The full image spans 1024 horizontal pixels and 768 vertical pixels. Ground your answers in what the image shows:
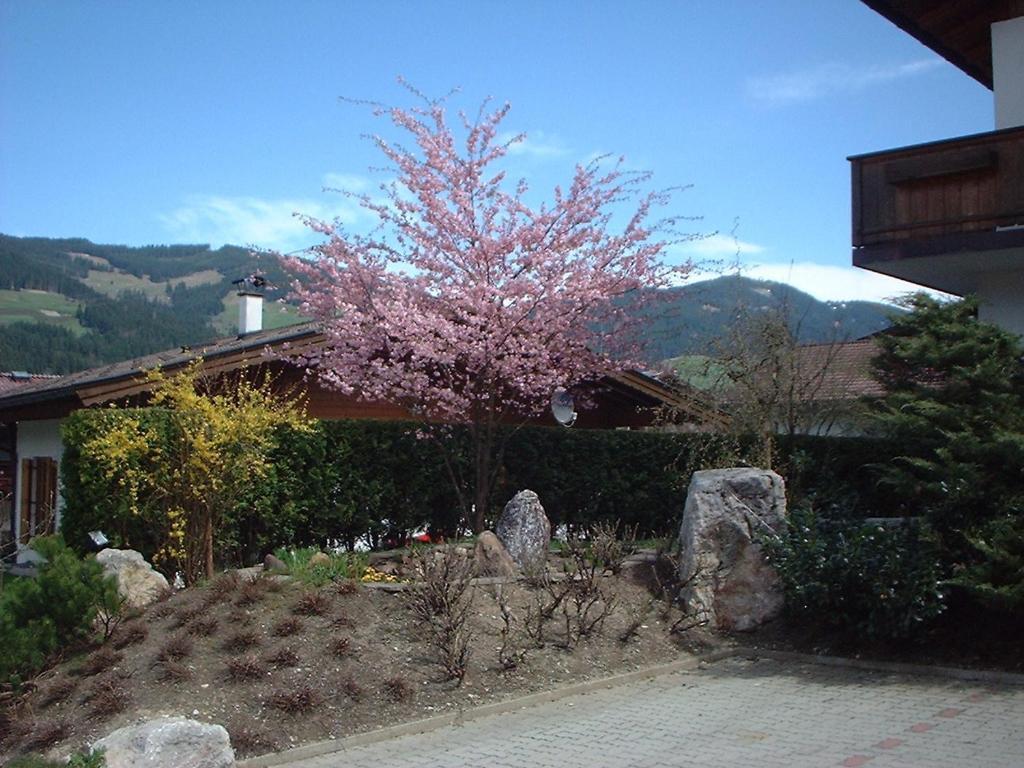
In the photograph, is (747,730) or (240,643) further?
(240,643)

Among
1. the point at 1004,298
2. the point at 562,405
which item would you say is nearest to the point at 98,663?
the point at 562,405

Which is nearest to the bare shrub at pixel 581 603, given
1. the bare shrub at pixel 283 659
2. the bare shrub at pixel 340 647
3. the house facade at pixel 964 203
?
the bare shrub at pixel 340 647

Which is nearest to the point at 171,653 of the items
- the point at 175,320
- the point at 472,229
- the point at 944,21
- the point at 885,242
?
the point at 472,229

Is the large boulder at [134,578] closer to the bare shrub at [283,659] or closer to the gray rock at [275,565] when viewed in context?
the gray rock at [275,565]

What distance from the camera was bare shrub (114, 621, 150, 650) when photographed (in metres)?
9.25

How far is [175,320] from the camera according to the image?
67.5 m

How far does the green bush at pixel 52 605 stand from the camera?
8.62 m

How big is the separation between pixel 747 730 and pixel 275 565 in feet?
17.8

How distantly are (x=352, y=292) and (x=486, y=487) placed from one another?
3339 millimetres

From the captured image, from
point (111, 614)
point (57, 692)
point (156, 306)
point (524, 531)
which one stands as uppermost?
point (156, 306)

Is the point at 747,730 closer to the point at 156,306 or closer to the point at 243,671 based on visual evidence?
the point at 243,671

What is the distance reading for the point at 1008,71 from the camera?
14.2 meters

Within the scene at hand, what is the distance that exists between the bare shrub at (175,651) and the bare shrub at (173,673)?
113 mm

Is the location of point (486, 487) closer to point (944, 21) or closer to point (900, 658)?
point (900, 658)
